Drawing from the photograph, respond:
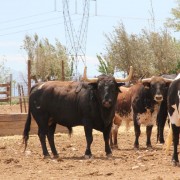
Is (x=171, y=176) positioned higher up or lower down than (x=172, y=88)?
lower down

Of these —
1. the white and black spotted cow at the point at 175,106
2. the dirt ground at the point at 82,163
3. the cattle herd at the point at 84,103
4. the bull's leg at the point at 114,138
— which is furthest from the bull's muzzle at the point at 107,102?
the bull's leg at the point at 114,138

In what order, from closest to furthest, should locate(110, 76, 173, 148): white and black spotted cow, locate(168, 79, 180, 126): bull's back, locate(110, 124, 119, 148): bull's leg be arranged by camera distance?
locate(168, 79, 180, 126): bull's back, locate(110, 76, 173, 148): white and black spotted cow, locate(110, 124, 119, 148): bull's leg

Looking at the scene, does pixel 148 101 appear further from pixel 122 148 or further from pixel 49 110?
pixel 49 110

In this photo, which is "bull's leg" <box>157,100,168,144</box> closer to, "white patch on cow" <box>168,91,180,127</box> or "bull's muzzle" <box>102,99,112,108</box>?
"bull's muzzle" <box>102,99,112,108</box>

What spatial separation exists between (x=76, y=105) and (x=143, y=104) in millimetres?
2477

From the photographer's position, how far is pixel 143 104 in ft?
51.0

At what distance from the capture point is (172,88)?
452 inches

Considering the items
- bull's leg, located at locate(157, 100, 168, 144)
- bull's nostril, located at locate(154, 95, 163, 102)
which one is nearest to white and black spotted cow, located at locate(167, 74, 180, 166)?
bull's nostril, located at locate(154, 95, 163, 102)

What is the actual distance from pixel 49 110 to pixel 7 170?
288 centimetres

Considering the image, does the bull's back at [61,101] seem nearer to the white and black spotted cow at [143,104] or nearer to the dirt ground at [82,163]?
the dirt ground at [82,163]

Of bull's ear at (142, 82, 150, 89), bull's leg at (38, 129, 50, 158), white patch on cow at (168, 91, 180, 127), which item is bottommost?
bull's leg at (38, 129, 50, 158)

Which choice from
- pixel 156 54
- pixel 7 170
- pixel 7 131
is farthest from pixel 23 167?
pixel 156 54

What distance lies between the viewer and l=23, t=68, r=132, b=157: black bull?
13141 mm

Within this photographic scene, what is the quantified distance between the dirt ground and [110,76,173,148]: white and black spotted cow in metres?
0.56
